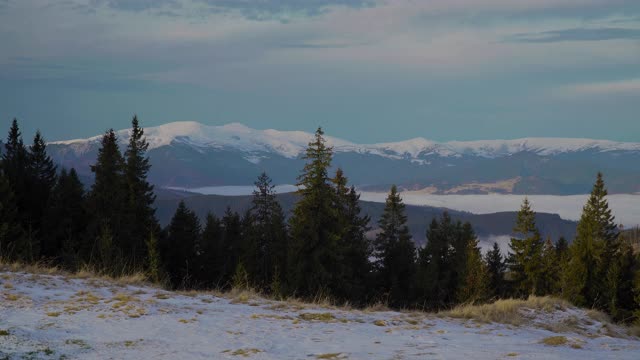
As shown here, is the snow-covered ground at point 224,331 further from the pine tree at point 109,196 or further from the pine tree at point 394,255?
the pine tree at point 394,255

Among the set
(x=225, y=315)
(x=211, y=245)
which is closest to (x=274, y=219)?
(x=211, y=245)

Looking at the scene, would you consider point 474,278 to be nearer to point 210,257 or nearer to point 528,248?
point 528,248

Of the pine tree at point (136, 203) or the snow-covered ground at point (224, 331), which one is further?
the pine tree at point (136, 203)

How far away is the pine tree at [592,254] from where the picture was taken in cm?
5730

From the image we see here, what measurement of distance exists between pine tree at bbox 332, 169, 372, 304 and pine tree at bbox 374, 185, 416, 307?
2.96 m

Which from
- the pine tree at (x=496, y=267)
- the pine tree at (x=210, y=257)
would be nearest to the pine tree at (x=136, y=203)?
the pine tree at (x=210, y=257)

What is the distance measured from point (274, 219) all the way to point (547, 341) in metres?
54.0

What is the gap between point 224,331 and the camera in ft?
33.9

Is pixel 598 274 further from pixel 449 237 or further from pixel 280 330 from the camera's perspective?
pixel 280 330

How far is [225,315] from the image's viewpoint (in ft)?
38.7

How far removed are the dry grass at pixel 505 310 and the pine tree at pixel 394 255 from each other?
4357 cm

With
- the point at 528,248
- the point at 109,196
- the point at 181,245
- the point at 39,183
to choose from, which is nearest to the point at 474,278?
the point at 528,248

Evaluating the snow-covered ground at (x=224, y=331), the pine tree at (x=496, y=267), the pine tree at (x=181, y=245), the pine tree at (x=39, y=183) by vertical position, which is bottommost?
the pine tree at (x=496, y=267)

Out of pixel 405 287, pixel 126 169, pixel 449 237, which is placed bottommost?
pixel 405 287
